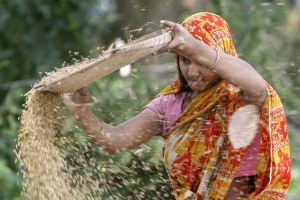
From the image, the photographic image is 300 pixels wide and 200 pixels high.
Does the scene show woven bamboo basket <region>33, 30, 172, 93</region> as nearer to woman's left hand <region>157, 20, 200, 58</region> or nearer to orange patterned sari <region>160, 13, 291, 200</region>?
woman's left hand <region>157, 20, 200, 58</region>

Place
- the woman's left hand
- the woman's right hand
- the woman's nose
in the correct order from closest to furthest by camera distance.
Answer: the woman's left hand, the woman's nose, the woman's right hand

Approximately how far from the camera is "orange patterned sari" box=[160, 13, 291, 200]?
364 centimetres

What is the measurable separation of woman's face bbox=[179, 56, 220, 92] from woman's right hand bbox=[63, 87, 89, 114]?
455 mm

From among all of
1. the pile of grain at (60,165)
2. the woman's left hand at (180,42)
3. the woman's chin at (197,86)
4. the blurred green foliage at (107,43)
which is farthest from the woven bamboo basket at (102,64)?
the blurred green foliage at (107,43)

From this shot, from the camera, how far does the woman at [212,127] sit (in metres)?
3.55

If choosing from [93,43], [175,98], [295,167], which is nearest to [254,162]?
[175,98]

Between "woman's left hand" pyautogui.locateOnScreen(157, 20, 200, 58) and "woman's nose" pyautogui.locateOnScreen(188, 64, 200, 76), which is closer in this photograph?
"woman's left hand" pyautogui.locateOnScreen(157, 20, 200, 58)

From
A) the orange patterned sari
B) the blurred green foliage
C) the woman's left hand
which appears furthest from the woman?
the blurred green foliage

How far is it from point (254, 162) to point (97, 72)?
2.58 ft

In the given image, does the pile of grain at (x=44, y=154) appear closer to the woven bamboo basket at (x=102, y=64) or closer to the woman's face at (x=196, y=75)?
the woven bamboo basket at (x=102, y=64)

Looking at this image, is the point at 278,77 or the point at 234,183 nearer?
the point at 234,183

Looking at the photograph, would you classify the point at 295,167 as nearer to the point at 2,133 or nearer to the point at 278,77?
the point at 278,77

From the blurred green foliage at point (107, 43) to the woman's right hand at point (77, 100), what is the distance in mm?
458

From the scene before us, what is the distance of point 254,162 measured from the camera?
3.72m
